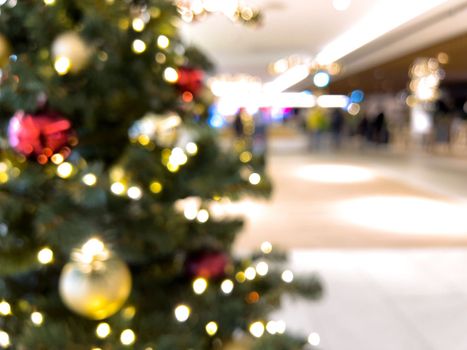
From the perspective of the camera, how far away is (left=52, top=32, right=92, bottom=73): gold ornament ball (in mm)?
1438

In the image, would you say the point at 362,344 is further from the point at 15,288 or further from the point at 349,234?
the point at 349,234

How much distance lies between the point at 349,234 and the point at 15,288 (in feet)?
13.5

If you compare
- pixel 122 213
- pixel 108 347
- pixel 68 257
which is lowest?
pixel 108 347

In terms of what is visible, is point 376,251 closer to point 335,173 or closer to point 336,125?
point 335,173

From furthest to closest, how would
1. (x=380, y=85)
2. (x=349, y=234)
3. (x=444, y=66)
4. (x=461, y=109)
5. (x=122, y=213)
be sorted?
(x=380, y=85) < (x=461, y=109) < (x=444, y=66) < (x=349, y=234) < (x=122, y=213)

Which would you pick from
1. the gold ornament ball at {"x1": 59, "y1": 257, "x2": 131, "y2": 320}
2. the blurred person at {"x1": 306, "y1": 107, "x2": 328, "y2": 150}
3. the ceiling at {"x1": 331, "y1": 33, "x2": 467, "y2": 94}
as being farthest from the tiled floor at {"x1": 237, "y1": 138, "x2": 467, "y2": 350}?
the blurred person at {"x1": 306, "y1": 107, "x2": 328, "y2": 150}

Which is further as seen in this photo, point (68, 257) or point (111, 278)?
point (68, 257)

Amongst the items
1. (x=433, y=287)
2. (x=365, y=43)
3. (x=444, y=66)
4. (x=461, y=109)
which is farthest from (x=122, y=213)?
(x=461, y=109)

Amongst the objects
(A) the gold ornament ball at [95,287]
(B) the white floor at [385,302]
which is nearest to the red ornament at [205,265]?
(A) the gold ornament ball at [95,287]

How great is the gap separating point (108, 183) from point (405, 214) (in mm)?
5479

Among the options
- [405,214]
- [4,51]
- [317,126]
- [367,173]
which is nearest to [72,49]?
[4,51]

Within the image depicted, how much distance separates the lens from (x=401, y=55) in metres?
13.6

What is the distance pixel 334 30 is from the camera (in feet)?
37.2

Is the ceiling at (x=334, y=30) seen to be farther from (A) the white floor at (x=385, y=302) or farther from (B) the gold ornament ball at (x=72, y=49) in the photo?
(B) the gold ornament ball at (x=72, y=49)
